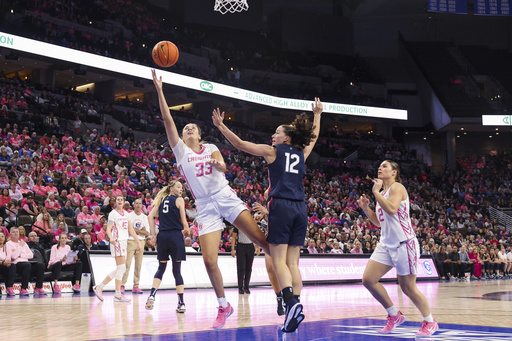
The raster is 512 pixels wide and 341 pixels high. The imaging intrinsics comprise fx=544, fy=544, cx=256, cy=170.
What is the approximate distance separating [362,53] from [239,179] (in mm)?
24800

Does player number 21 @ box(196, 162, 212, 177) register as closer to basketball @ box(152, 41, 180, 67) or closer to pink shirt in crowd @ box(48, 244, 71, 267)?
basketball @ box(152, 41, 180, 67)

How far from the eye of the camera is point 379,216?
6.13 m

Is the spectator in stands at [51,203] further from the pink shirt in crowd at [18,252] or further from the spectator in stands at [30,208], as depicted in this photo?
the pink shirt in crowd at [18,252]

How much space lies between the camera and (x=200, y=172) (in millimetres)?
5977

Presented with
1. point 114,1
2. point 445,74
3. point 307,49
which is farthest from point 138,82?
point 445,74

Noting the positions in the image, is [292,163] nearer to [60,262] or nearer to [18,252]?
[18,252]

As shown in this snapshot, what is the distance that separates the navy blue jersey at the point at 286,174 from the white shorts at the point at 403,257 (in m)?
1.20

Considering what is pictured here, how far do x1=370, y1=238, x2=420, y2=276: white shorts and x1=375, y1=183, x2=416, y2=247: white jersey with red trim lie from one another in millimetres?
60

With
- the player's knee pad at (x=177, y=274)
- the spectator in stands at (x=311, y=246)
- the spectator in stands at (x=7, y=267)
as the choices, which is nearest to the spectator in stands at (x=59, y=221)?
the spectator in stands at (x=7, y=267)

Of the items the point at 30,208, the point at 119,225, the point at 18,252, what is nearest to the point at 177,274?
the point at 119,225

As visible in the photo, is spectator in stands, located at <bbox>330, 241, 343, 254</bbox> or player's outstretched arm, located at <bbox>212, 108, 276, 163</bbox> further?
spectator in stands, located at <bbox>330, 241, 343, 254</bbox>

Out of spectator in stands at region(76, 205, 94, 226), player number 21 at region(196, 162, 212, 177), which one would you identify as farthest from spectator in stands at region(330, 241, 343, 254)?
player number 21 at region(196, 162, 212, 177)

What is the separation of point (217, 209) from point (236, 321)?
170 centimetres

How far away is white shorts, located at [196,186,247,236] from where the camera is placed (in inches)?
231
